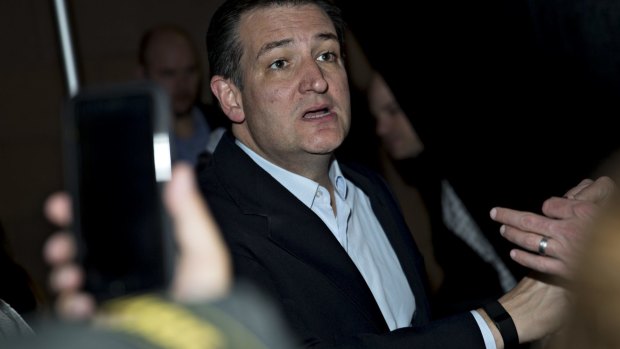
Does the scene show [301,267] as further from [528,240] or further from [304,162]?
[528,240]

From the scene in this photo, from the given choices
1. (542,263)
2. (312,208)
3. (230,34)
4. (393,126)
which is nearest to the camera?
(542,263)

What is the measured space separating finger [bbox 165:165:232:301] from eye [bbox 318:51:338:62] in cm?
113

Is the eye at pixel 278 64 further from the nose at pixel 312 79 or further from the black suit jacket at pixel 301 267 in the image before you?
the black suit jacket at pixel 301 267

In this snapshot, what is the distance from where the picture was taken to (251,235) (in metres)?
1.63

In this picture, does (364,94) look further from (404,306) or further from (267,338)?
(267,338)

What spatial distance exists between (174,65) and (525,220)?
2.11m

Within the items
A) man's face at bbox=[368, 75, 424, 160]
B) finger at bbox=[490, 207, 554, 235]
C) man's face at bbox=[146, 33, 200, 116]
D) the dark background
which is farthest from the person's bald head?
finger at bbox=[490, 207, 554, 235]

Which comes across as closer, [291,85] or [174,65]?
[291,85]

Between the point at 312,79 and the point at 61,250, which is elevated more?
the point at 312,79

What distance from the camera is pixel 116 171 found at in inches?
42.0

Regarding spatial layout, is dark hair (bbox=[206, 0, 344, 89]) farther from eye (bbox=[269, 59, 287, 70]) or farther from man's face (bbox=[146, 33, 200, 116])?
man's face (bbox=[146, 33, 200, 116])

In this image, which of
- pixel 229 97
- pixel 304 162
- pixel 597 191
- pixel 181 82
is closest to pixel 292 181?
pixel 304 162

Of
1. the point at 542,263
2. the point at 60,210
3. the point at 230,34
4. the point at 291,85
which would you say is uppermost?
the point at 230,34

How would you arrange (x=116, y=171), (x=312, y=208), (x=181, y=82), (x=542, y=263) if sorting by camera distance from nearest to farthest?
(x=116, y=171), (x=542, y=263), (x=312, y=208), (x=181, y=82)
